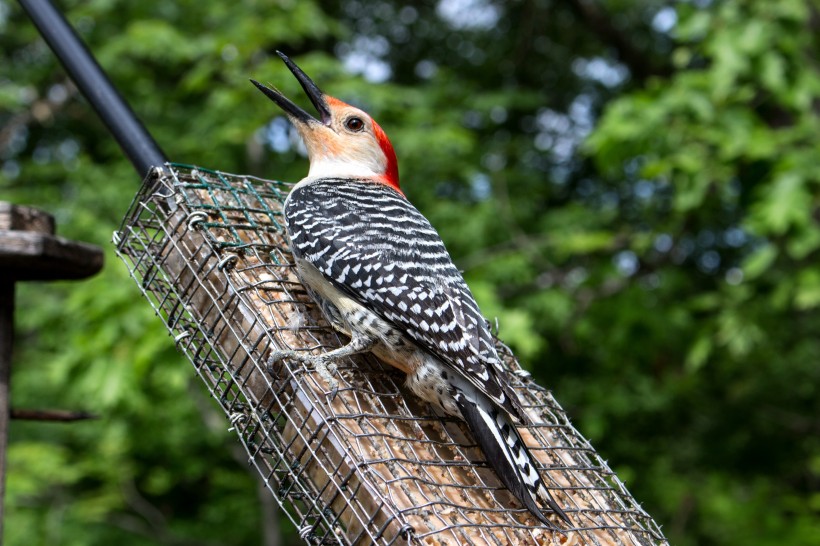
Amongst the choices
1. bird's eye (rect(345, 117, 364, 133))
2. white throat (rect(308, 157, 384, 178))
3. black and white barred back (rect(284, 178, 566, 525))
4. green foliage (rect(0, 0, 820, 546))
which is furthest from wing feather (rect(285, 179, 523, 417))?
green foliage (rect(0, 0, 820, 546))

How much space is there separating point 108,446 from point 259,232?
4.87m

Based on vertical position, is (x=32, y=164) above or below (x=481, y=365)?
above

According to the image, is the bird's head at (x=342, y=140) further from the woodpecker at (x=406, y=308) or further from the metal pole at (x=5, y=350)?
the metal pole at (x=5, y=350)

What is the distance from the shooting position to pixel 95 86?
2768 millimetres

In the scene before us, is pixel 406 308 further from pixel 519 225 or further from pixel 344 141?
pixel 519 225

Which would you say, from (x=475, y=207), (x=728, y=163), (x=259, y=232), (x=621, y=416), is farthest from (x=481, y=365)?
(x=621, y=416)

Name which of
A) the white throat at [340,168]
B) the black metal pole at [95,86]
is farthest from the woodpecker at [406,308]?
the black metal pole at [95,86]

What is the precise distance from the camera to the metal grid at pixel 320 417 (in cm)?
223

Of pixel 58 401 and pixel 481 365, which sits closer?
pixel 481 365

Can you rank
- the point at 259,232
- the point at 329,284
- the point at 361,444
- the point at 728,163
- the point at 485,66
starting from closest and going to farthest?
the point at 361,444 < the point at 329,284 < the point at 259,232 < the point at 728,163 < the point at 485,66

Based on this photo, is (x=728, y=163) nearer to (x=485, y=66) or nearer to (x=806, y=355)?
(x=806, y=355)

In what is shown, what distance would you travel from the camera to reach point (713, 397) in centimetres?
780

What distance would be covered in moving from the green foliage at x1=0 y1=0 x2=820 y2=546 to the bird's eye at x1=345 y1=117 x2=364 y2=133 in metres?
1.86

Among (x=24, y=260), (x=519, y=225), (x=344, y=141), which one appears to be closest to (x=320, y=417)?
(x=24, y=260)
